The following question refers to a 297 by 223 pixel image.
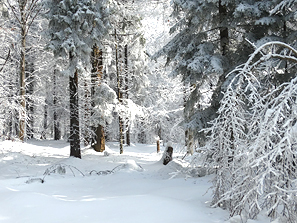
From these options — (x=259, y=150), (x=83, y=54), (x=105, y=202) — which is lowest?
(x=105, y=202)

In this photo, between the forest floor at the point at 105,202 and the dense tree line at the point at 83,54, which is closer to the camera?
the forest floor at the point at 105,202

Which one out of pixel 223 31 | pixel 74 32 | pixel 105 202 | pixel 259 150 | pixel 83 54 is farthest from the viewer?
pixel 83 54

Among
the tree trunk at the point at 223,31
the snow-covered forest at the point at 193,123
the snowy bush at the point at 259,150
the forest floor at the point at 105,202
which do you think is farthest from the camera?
the tree trunk at the point at 223,31

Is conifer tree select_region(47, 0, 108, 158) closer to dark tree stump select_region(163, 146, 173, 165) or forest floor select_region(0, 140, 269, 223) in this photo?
dark tree stump select_region(163, 146, 173, 165)

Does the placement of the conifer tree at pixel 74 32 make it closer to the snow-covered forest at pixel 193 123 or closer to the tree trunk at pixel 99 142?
the snow-covered forest at pixel 193 123

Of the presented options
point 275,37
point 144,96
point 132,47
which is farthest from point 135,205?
point 144,96

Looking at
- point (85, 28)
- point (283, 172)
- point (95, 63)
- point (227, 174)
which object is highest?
point (85, 28)

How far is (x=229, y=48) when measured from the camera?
8.91 meters

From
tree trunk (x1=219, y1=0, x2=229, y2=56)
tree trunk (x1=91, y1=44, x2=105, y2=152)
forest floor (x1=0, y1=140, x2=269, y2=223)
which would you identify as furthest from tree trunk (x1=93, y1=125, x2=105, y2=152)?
tree trunk (x1=219, y1=0, x2=229, y2=56)

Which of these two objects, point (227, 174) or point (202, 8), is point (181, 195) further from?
point (202, 8)

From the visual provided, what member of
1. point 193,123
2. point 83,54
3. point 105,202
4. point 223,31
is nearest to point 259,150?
point 105,202

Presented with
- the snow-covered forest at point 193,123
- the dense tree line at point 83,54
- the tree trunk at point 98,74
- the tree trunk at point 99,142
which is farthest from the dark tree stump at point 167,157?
→ the tree trunk at point 99,142

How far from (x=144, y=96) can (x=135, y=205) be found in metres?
15.8

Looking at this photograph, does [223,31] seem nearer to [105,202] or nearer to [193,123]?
[193,123]
